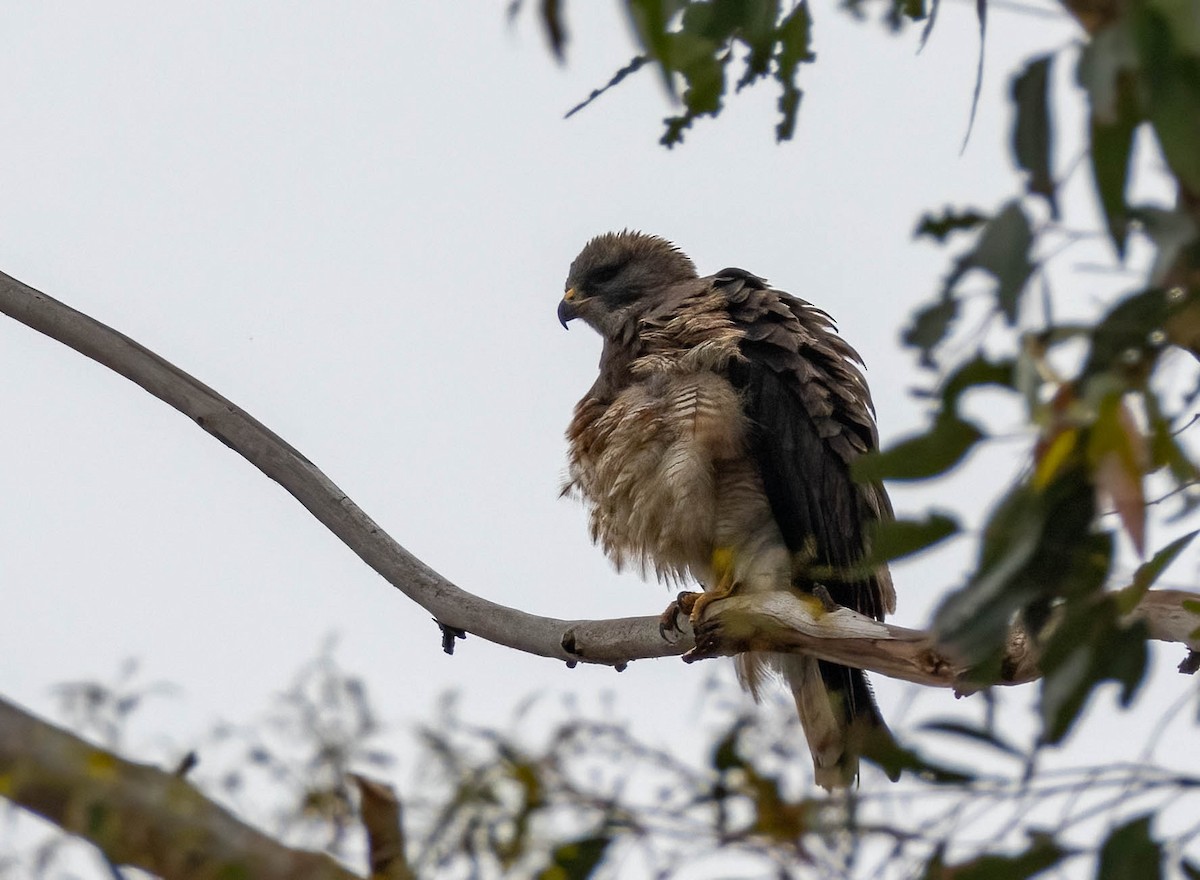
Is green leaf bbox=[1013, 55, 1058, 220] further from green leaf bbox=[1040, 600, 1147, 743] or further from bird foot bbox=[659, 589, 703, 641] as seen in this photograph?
bird foot bbox=[659, 589, 703, 641]

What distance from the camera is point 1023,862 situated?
1.67 m

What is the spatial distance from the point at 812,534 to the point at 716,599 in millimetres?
526

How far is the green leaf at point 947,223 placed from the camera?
1733 mm

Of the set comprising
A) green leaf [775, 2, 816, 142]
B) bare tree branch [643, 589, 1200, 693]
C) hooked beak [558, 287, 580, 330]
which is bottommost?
bare tree branch [643, 589, 1200, 693]

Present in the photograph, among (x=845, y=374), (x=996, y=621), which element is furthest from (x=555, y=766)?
(x=845, y=374)

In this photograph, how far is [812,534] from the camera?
4570 millimetres

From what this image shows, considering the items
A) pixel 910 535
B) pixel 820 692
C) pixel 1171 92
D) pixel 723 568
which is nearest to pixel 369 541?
pixel 723 568

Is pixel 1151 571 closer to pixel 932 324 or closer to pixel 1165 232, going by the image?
pixel 932 324

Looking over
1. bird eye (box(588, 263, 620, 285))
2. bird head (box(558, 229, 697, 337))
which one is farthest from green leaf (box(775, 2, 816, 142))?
bird eye (box(588, 263, 620, 285))

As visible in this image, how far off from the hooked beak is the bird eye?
98 millimetres

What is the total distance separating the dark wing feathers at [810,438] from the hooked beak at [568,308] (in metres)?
1.12

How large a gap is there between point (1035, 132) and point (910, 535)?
20.0 inches

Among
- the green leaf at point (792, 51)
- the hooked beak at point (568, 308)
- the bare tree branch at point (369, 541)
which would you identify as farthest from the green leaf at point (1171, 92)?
the hooked beak at point (568, 308)

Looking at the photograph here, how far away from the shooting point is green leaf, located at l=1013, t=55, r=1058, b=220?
1574mm
